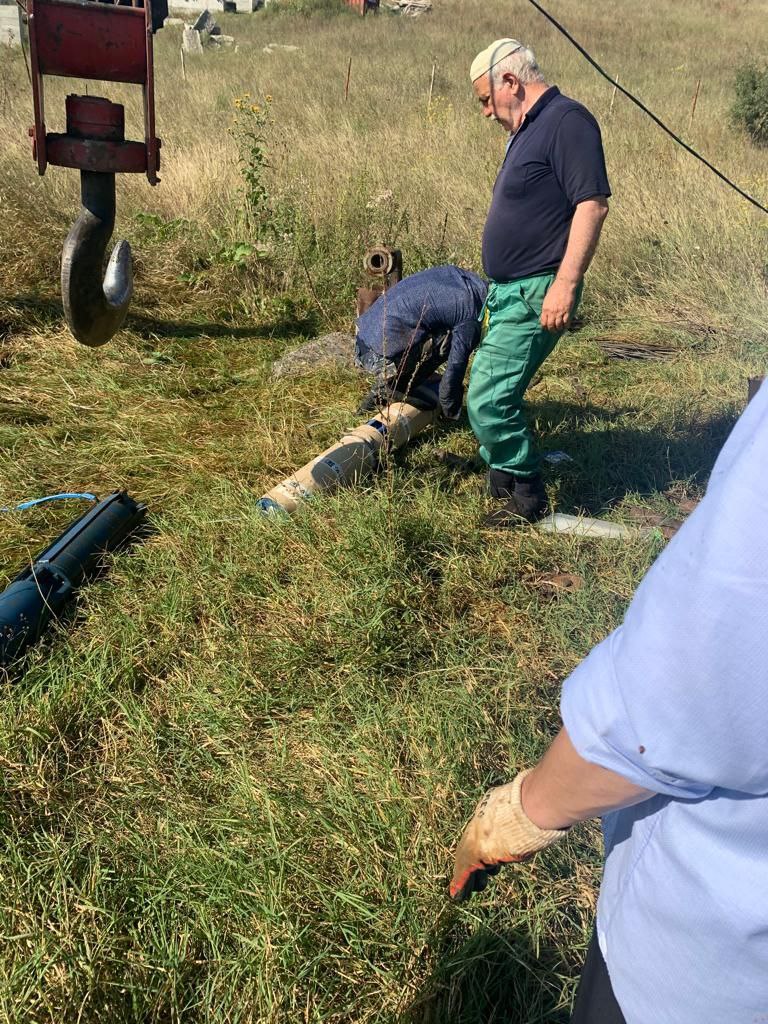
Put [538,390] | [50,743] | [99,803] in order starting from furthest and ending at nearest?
[538,390], [50,743], [99,803]

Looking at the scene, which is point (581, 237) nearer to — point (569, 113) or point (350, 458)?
point (569, 113)

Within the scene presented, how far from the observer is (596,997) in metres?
1.12

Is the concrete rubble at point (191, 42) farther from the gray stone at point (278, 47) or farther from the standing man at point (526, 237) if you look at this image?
the standing man at point (526, 237)

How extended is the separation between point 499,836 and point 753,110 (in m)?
12.9

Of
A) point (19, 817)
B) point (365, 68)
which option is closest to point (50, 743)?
point (19, 817)

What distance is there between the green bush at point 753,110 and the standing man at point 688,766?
12303 millimetres

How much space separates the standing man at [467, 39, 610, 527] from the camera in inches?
126

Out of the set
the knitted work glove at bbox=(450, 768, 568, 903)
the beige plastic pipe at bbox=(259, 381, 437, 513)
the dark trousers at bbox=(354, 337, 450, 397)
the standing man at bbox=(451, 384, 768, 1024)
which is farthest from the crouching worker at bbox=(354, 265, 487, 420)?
the standing man at bbox=(451, 384, 768, 1024)

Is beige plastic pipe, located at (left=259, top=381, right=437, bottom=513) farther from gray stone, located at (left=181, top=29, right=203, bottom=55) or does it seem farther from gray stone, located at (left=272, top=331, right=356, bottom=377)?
gray stone, located at (left=181, top=29, right=203, bottom=55)

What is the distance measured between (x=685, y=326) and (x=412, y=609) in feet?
14.9

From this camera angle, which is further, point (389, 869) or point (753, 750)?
point (389, 869)

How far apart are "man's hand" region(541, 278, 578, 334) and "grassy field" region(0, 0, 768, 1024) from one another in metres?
0.97

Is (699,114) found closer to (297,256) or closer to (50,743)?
(297,256)

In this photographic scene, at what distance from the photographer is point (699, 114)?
37.9ft
